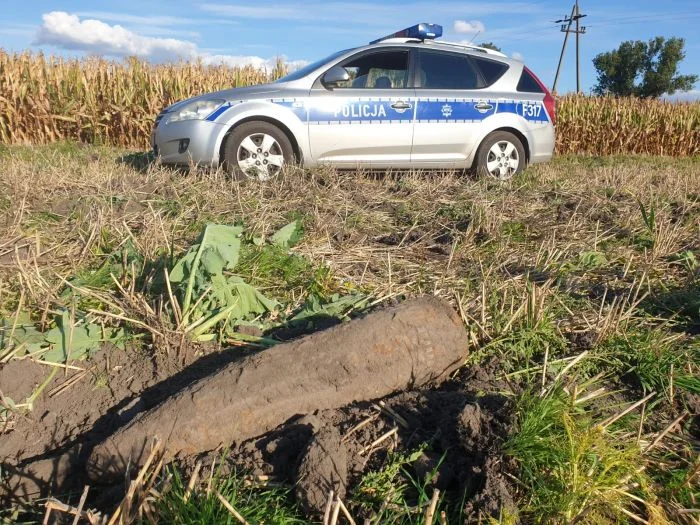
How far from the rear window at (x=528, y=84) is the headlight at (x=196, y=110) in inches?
162

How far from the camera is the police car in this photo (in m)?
6.82

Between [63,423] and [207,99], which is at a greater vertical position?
[207,99]

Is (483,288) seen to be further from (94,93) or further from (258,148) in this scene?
(94,93)

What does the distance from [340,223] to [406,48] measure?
4.25 meters

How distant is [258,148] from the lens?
6852 millimetres

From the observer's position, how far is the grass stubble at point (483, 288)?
170 cm

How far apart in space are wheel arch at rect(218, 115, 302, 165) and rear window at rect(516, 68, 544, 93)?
3.30 meters

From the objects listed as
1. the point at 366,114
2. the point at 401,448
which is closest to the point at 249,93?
the point at 366,114

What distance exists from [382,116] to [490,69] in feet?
6.06

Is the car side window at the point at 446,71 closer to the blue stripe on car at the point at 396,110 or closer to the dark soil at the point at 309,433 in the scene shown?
the blue stripe on car at the point at 396,110

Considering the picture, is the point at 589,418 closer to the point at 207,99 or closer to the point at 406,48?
the point at 207,99

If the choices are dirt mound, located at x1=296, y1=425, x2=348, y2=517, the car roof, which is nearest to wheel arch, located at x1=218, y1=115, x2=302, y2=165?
the car roof

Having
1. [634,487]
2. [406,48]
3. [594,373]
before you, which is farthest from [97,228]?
[406,48]

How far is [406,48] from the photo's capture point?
25.1ft
